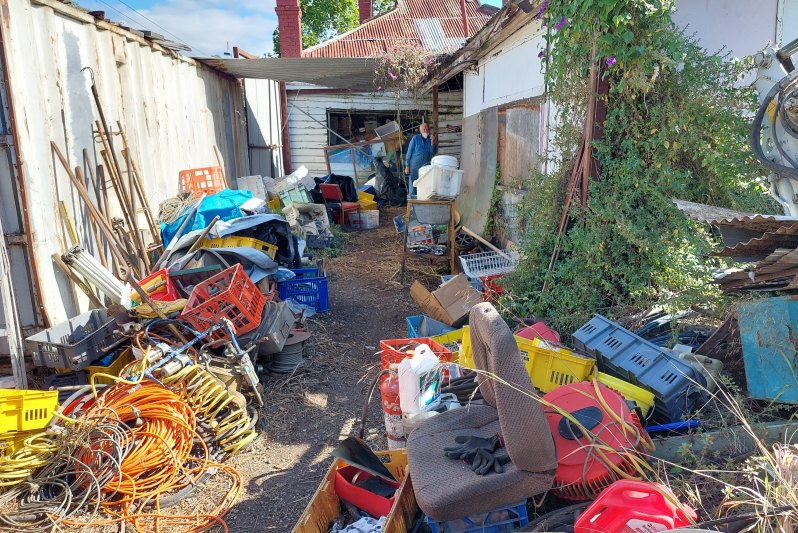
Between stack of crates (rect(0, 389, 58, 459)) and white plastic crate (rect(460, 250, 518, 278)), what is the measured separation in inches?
170

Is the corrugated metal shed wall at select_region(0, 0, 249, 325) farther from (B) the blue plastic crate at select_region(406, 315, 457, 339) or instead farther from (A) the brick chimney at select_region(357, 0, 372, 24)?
(A) the brick chimney at select_region(357, 0, 372, 24)

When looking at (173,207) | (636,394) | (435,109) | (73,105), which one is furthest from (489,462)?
(435,109)

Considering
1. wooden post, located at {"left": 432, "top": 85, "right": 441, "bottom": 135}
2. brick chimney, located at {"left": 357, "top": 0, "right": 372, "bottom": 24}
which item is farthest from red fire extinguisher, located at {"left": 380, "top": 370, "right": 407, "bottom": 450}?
brick chimney, located at {"left": 357, "top": 0, "right": 372, "bottom": 24}

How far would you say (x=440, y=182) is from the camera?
25.4ft

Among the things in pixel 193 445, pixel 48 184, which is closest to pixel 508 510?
pixel 193 445

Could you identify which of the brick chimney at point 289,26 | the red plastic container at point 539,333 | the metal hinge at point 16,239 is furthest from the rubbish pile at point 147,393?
the brick chimney at point 289,26

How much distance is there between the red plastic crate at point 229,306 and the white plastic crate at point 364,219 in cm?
689

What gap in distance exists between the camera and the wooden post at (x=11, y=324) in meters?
4.30

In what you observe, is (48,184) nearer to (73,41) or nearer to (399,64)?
(73,41)

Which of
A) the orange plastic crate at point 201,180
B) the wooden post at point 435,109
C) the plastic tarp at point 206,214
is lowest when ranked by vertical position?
the plastic tarp at point 206,214

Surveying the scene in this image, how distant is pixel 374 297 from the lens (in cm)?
738

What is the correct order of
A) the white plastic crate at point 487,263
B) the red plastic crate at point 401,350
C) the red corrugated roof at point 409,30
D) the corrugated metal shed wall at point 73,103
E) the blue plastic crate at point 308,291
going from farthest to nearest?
1. the red corrugated roof at point 409,30
2. the white plastic crate at point 487,263
3. the blue plastic crate at point 308,291
4. the corrugated metal shed wall at point 73,103
5. the red plastic crate at point 401,350

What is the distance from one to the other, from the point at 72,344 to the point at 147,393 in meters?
0.85

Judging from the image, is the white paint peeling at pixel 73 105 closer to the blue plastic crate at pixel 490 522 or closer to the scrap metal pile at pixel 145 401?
the scrap metal pile at pixel 145 401
